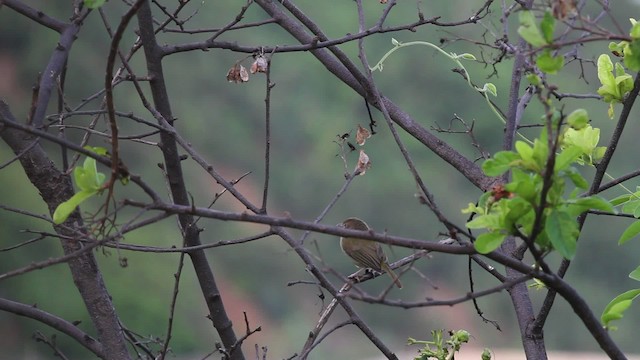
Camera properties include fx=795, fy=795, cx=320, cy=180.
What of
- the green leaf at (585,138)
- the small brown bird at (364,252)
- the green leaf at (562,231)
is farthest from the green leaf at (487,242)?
the small brown bird at (364,252)

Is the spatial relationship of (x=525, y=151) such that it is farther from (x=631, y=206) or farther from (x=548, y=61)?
(x=631, y=206)

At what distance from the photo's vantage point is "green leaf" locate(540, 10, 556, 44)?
0.62 metres

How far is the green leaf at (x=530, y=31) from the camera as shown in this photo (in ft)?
2.05

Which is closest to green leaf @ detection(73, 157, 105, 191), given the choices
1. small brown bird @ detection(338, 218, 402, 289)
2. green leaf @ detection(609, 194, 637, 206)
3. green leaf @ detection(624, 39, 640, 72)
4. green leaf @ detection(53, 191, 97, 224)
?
green leaf @ detection(53, 191, 97, 224)

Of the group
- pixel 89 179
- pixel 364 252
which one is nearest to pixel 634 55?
pixel 89 179

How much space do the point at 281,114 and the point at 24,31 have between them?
143 cm

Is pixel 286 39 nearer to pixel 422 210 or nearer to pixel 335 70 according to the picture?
pixel 422 210

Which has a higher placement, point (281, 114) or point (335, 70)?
point (281, 114)

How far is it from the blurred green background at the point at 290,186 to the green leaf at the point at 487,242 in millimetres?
2496

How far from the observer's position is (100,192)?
0.70 m

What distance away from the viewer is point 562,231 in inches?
24.5

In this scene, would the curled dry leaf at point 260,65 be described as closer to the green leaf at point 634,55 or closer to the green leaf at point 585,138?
the green leaf at point 585,138

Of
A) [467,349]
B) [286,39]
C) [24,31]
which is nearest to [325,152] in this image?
[286,39]

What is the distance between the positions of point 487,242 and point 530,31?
0.17 meters
